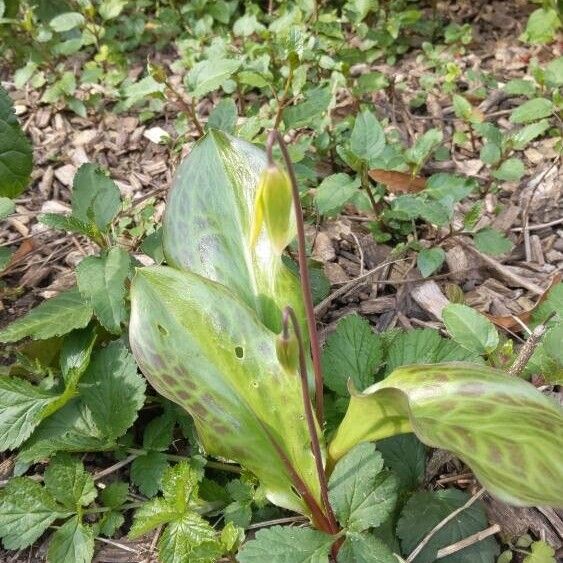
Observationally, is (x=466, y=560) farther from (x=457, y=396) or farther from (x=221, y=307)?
(x=221, y=307)

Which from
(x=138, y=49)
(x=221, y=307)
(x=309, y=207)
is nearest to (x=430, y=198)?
(x=309, y=207)

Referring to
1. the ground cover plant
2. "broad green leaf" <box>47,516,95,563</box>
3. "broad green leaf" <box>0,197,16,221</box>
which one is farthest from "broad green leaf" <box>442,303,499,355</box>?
"broad green leaf" <box>0,197,16,221</box>

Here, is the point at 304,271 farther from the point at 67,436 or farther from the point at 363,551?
the point at 67,436

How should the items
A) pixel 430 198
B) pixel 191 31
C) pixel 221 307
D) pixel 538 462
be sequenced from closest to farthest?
pixel 538 462
pixel 221 307
pixel 430 198
pixel 191 31

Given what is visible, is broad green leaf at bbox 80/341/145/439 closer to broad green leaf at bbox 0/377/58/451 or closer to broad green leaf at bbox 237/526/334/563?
broad green leaf at bbox 0/377/58/451

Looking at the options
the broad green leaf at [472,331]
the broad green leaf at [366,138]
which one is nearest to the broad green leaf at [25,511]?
the broad green leaf at [472,331]

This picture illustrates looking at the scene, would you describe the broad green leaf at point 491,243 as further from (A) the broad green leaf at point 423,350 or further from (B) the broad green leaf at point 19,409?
(B) the broad green leaf at point 19,409
